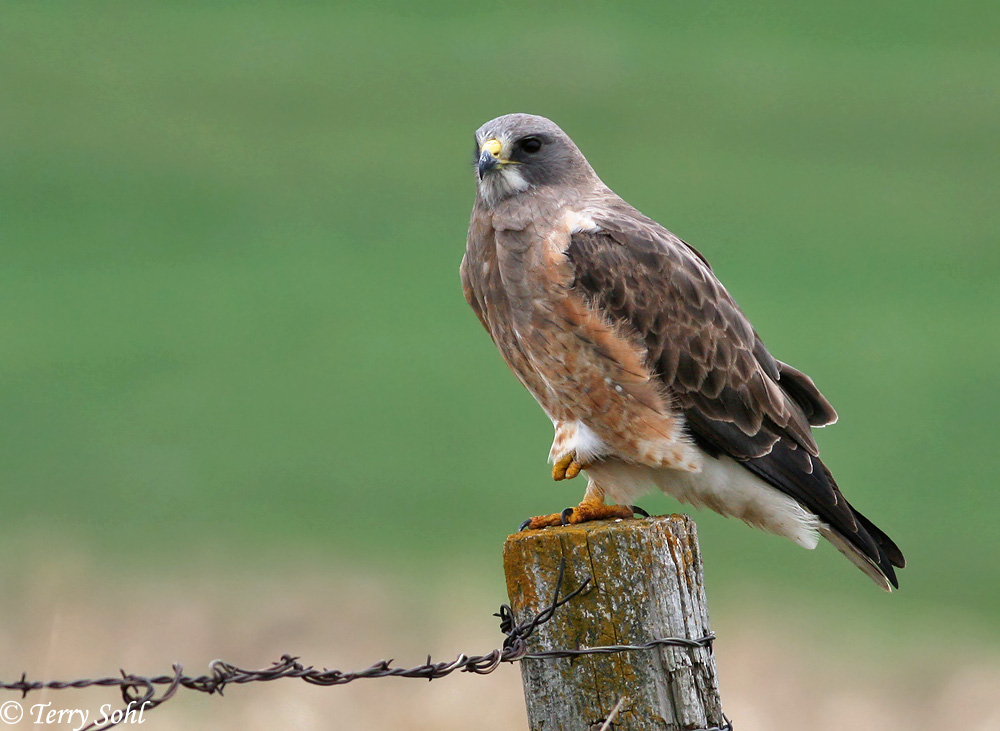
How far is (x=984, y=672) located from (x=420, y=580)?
160 inches

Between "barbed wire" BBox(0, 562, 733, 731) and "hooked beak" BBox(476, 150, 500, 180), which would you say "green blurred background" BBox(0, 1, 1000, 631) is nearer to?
"hooked beak" BBox(476, 150, 500, 180)

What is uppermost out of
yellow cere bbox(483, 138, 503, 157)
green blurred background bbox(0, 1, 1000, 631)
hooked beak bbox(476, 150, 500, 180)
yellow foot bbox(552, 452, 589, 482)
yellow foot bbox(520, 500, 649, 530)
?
green blurred background bbox(0, 1, 1000, 631)

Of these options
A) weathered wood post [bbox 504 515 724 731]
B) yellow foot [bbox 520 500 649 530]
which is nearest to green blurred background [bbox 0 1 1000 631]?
yellow foot [bbox 520 500 649 530]

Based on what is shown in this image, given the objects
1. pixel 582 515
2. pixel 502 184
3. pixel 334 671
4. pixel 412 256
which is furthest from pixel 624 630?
pixel 412 256

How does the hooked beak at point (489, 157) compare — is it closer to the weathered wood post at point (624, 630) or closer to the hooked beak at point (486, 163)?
the hooked beak at point (486, 163)

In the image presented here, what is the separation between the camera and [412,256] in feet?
59.9

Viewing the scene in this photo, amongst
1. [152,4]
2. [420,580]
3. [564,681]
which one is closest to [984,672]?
[420,580]

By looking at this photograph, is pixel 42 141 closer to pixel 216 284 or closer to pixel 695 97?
pixel 216 284

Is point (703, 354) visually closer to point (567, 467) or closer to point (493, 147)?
point (567, 467)

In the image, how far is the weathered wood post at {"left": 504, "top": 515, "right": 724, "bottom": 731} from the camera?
3.61 metres

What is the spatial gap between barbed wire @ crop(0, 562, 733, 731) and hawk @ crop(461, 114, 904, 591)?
4.25 feet

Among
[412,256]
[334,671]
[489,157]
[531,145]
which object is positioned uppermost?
[412,256]

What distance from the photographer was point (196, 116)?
2416 cm

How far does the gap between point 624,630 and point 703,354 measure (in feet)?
6.34
